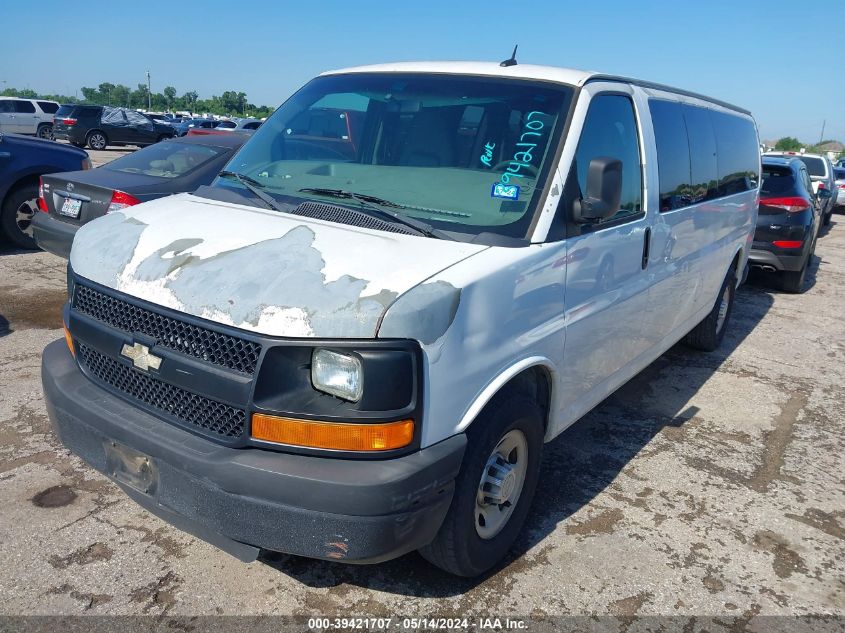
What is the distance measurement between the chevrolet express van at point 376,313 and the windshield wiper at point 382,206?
14 millimetres

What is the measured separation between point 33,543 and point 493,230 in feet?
7.93

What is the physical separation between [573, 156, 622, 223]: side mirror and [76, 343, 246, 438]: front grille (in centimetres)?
170

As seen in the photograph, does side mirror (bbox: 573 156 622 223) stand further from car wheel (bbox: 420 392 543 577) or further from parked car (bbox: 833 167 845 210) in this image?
parked car (bbox: 833 167 845 210)

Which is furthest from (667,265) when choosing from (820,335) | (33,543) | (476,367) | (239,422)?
(820,335)

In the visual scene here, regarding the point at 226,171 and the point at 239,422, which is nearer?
the point at 239,422

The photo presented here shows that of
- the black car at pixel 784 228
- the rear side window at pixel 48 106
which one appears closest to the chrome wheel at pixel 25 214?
the black car at pixel 784 228

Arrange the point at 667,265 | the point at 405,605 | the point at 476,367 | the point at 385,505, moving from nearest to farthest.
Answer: the point at 385,505
the point at 476,367
the point at 405,605
the point at 667,265

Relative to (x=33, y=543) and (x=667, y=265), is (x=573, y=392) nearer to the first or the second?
(x=667, y=265)

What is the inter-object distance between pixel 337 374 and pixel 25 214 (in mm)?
7750

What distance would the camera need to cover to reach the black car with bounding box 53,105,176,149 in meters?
28.1

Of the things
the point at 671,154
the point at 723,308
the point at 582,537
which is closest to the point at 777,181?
the point at 723,308

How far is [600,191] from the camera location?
3068mm

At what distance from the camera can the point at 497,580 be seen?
3.09 metres

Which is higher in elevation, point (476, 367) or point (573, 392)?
point (476, 367)
